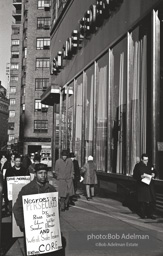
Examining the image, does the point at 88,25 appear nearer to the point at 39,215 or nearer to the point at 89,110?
the point at 89,110

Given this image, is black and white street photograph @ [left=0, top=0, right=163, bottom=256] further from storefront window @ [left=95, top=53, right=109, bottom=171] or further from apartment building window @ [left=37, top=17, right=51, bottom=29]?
apartment building window @ [left=37, top=17, right=51, bottom=29]

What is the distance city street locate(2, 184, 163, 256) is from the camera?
20.1 feet

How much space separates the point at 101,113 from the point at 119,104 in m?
2.00

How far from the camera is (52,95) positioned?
2455cm

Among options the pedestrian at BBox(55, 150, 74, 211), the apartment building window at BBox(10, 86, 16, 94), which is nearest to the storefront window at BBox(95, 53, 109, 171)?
the pedestrian at BBox(55, 150, 74, 211)

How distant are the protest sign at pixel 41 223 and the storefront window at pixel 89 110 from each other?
37.1 feet

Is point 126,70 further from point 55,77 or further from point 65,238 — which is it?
point 55,77

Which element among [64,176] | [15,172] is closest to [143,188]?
[64,176]

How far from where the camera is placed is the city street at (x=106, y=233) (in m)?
6.12

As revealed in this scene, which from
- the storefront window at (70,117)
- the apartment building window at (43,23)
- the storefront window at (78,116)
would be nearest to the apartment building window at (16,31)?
the apartment building window at (43,23)

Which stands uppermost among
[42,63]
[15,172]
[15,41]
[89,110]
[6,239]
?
[15,41]

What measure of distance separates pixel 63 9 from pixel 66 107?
6249 millimetres

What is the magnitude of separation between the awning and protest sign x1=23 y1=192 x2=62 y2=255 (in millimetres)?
18824

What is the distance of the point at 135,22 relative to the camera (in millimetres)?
12289
